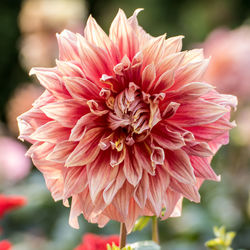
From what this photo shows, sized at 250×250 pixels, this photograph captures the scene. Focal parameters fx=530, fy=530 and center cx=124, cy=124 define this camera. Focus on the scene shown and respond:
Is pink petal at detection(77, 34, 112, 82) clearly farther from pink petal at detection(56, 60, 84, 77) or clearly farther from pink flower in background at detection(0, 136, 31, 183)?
pink flower in background at detection(0, 136, 31, 183)

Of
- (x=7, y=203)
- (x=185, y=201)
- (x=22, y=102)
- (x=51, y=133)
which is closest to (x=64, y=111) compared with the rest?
(x=51, y=133)

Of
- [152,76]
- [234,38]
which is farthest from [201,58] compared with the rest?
[234,38]

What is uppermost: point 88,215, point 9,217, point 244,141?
point 88,215

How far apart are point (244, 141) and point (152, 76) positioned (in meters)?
1.50

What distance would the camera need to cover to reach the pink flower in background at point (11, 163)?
7.93 feet

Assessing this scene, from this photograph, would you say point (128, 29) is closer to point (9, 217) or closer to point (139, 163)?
point (139, 163)

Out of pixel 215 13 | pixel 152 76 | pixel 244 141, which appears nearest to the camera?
pixel 152 76

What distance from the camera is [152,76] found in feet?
2.16

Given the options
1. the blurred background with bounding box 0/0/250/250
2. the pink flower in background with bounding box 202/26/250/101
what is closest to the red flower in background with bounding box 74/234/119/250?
the blurred background with bounding box 0/0/250/250

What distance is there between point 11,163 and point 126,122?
72.7 inches

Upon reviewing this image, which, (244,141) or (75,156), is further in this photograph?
(244,141)

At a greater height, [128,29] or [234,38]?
[128,29]

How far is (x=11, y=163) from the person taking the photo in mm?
2436

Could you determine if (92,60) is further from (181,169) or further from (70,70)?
(181,169)
